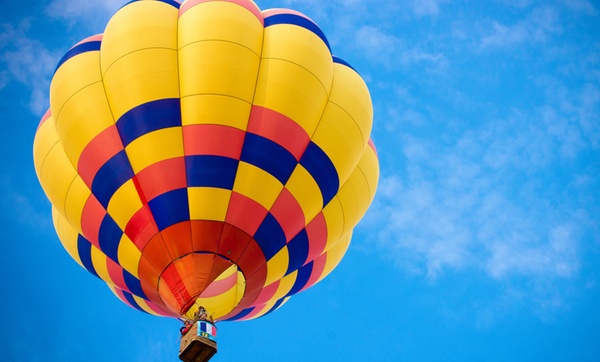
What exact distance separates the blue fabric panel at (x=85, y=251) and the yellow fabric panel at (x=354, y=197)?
149 inches

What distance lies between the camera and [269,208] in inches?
402

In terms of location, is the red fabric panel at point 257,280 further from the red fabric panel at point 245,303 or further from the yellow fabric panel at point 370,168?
the yellow fabric panel at point 370,168

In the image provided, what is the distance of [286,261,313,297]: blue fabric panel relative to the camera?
1179cm

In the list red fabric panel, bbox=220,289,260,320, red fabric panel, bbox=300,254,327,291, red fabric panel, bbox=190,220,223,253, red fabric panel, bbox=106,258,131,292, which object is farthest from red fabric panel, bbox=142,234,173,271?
red fabric panel, bbox=300,254,327,291

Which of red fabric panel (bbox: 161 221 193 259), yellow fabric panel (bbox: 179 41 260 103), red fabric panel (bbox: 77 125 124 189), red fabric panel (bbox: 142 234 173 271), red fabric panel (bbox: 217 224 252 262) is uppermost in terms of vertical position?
yellow fabric panel (bbox: 179 41 260 103)

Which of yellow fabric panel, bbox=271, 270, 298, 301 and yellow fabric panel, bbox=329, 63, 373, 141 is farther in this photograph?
yellow fabric panel, bbox=271, 270, 298, 301

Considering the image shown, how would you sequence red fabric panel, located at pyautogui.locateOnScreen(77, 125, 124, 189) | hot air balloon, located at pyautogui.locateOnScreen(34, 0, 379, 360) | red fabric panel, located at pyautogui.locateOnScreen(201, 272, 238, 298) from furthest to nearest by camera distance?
red fabric panel, located at pyautogui.locateOnScreen(201, 272, 238, 298), red fabric panel, located at pyautogui.locateOnScreen(77, 125, 124, 189), hot air balloon, located at pyautogui.locateOnScreen(34, 0, 379, 360)

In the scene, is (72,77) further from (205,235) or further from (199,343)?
(199,343)

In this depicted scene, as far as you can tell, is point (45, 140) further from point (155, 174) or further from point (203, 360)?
point (203, 360)

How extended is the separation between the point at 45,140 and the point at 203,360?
426 centimetres

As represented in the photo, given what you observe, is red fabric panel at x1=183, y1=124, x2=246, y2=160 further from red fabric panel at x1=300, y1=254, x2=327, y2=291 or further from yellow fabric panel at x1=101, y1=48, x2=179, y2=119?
red fabric panel at x1=300, y1=254, x2=327, y2=291

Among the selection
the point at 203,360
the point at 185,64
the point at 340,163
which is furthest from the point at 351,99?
the point at 203,360

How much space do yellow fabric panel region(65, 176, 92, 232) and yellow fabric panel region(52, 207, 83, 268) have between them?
0.87 metres

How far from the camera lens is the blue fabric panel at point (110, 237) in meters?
10.3
